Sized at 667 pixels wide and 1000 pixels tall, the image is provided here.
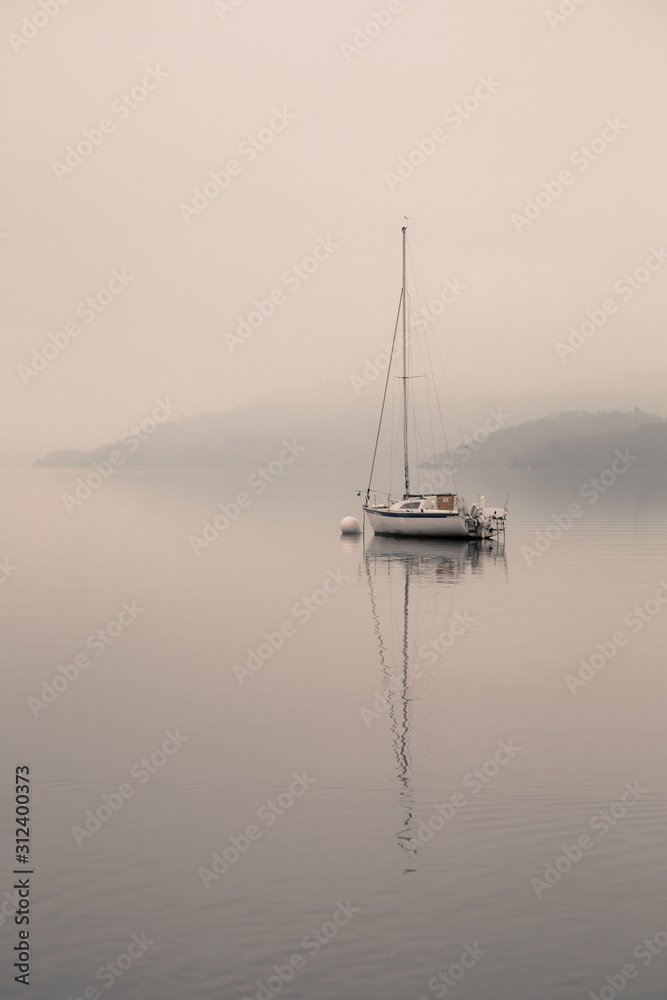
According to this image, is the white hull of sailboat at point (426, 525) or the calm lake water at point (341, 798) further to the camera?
the white hull of sailboat at point (426, 525)

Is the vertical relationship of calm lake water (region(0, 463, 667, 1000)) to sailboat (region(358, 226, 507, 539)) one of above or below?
below

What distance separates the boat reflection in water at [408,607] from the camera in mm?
19734

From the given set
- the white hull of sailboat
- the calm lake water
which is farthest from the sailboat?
the calm lake water

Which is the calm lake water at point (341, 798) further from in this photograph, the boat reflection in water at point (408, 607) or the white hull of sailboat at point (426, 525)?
the white hull of sailboat at point (426, 525)

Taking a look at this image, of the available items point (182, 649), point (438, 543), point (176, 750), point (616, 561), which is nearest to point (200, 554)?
point (438, 543)

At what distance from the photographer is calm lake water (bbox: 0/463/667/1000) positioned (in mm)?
11273

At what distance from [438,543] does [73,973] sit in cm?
5952

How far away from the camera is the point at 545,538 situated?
233 ft

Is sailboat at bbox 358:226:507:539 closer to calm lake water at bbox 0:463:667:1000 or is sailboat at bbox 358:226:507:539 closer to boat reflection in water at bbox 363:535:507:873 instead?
boat reflection in water at bbox 363:535:507:873

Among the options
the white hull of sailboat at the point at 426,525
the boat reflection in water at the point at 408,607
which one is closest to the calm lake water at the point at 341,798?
the boat reflection in water at the point at 408,607

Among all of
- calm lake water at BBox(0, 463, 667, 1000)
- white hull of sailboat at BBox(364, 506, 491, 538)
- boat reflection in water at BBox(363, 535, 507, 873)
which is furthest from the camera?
white hull of sailboat at BBox(364, 506, 491, 538)

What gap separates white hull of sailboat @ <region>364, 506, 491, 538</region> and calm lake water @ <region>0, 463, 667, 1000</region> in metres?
25.6

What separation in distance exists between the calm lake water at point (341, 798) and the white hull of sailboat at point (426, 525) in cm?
2559

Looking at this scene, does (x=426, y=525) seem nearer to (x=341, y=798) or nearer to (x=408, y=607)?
(x=408, y=607)
